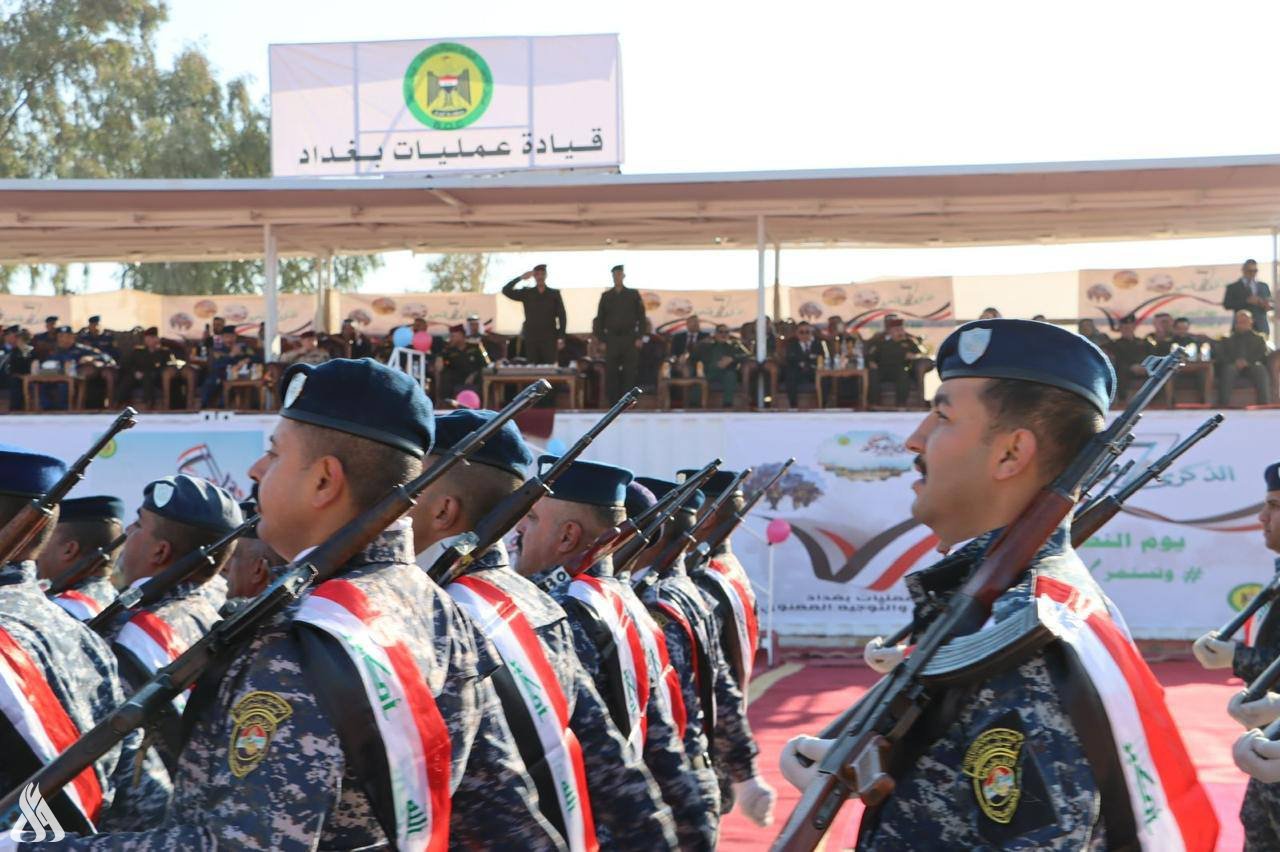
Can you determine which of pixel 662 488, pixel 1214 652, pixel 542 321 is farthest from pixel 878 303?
pixel 1214 652

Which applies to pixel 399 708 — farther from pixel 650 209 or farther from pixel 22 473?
pixel 650 209

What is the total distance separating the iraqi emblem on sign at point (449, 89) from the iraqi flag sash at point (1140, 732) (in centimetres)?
1670

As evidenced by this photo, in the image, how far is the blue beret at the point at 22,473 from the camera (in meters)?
3.40

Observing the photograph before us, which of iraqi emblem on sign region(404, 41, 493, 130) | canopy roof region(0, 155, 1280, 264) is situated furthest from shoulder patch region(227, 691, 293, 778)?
iraqi emblem on sign region(404, 41, 493, 130)

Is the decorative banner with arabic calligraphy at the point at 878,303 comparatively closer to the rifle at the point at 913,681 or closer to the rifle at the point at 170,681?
the rifle at the point at 913,681

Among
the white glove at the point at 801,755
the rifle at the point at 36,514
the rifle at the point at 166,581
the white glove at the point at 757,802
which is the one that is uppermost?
the rifle at the point at 36,514

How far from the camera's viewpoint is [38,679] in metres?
2.88

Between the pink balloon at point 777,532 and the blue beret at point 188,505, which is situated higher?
the blue beret at point 188,505

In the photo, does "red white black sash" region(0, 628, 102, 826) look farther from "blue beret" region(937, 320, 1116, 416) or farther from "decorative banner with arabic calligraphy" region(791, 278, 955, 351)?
"decorative banner with arabic calligraphy" region(791, 278, 955, 351)

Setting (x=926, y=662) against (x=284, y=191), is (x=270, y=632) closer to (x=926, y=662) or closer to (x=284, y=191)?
(x=926, y=662)

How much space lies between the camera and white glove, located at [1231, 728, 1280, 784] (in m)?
3.36

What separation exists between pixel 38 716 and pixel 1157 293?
62.5 ft

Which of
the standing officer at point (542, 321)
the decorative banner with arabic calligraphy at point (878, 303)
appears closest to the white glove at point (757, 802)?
the standing officer at point (542, 321)

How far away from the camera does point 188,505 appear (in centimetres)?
495
